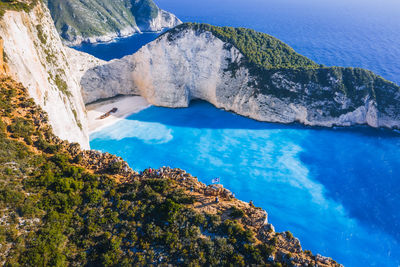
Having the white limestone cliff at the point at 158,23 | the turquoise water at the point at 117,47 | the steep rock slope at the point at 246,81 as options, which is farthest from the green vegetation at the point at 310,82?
the white limestone cliff at the point at 158,23

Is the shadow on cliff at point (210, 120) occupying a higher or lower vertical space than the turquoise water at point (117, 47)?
lower

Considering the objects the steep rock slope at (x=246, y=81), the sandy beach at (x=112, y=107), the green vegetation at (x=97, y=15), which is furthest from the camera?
the green vegetation at (x=97, y=15)

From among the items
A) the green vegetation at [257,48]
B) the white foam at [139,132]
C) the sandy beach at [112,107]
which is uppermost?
the green vegetation at [257,48]

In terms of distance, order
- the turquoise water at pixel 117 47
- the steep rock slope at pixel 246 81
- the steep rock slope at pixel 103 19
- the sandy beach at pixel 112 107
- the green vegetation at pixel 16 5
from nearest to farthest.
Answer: the green vegetation at pixel 16 5, the steep rock slope at pixel 246 81, the sandy beach at pixel 112 107, the turquoise water at pixel 117 47, the steep rock slope at pixel 103 19

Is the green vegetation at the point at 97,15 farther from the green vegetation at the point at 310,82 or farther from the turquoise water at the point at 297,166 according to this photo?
the turquoise water at the point at 297,166

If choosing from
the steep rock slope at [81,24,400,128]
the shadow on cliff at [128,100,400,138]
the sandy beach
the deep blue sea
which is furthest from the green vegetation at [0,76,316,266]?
the steep rock slope at [81,24,400,128]

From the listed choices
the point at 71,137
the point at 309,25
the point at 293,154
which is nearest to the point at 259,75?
the point at 293,154

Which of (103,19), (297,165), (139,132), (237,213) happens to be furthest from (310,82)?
(103,19)

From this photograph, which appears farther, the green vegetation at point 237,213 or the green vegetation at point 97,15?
the green vegetation at point 97,15
